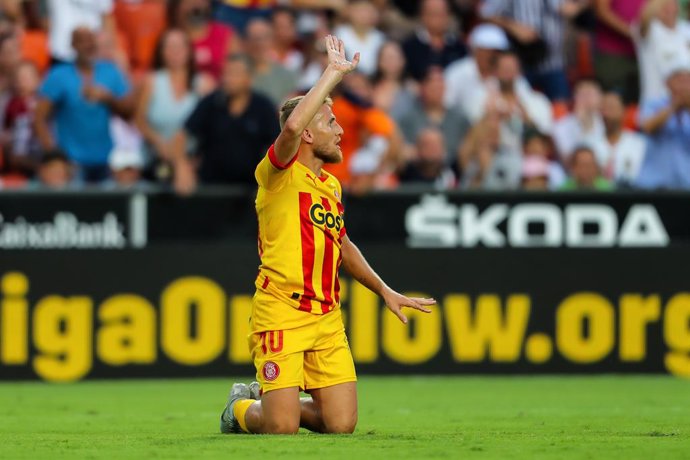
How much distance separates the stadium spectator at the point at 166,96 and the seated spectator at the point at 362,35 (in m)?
1.85

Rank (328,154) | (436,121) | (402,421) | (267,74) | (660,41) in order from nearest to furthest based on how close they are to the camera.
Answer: (328,154), (402,421), (267,74), (436,121), (660,41)

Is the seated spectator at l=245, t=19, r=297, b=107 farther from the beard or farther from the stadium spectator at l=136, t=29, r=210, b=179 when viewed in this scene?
the beard

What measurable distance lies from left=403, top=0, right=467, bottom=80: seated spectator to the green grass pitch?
4.00 metres

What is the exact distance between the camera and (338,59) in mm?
7598

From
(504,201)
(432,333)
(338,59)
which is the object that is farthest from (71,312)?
(338,59)

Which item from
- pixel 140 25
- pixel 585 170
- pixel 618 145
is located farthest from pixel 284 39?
pixel 618 145

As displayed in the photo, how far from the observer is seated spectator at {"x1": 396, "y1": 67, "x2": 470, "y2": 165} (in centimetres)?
1518

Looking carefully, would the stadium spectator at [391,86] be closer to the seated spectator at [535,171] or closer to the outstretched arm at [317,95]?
the seated spectator at [535,171]

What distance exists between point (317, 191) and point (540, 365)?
591 cm

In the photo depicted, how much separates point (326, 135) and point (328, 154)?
11cm

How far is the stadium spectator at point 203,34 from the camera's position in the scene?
1537cm

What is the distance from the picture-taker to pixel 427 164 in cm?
1473

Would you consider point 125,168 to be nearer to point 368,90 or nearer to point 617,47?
point 368,90

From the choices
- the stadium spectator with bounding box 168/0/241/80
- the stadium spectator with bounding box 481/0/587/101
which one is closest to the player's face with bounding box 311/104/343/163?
the stadium spectator with bounding box 168/0/241/80
